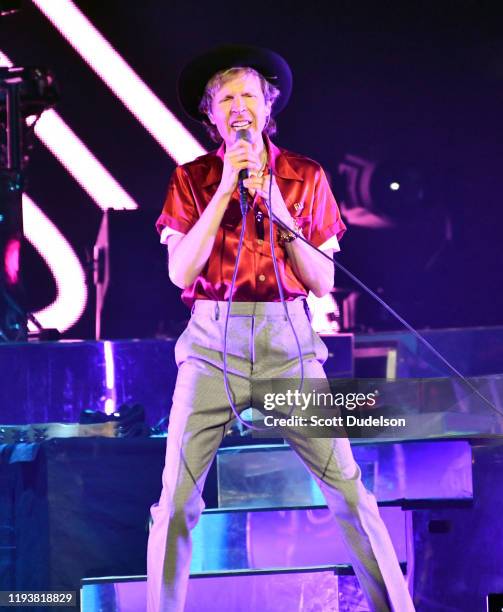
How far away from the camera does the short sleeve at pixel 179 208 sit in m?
2.67

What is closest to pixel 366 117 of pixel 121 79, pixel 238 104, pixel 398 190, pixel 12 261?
pixel 398 190

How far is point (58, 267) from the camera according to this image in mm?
5398

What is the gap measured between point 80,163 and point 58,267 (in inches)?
24.4

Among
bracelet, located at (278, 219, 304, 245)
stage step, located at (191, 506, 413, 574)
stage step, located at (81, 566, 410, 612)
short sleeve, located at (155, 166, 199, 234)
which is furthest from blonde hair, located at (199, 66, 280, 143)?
stage step, located at (81, 566, 410, 612)

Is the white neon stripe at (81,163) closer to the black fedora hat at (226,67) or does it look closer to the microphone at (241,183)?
the black fedora hat at (226,67)

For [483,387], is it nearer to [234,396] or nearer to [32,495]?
[234,396]

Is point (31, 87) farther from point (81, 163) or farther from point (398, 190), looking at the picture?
point (398, 190)

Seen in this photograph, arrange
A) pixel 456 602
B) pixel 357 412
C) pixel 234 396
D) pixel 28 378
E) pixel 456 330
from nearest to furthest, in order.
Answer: pixel 234 396
pixel 357 412
pixel 456 602
pixel 28 378
pixel 456 330

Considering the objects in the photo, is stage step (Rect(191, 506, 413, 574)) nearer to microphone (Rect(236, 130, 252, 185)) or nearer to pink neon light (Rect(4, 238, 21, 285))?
microphone (Rect(236, 130, 252, 185))

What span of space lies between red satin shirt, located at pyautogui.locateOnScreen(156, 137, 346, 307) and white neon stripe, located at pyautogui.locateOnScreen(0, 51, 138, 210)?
8.89ft

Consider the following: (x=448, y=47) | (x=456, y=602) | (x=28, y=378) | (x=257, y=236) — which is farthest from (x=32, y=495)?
(x=448, y=47)

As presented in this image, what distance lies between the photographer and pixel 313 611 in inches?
116

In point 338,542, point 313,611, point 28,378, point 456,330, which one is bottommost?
point 313,611

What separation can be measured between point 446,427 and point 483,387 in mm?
197
